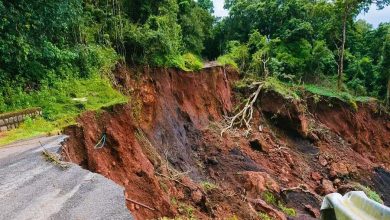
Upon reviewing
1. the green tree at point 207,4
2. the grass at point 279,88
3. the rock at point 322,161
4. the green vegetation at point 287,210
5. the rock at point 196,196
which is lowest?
the green vegetation at point 287,210

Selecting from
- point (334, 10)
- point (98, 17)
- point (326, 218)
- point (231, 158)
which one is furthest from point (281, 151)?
point (326, 218)

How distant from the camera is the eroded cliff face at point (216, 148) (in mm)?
7617

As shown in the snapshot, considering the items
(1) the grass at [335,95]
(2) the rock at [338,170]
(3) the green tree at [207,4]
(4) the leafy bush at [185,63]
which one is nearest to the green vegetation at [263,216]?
(4) the leafy bush at [185,63]

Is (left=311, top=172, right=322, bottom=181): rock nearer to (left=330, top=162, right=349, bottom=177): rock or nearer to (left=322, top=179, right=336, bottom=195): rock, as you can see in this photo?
(left=322, top=179, right=336, bottom=195): rock

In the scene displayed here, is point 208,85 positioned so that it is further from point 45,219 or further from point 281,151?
point 45,219

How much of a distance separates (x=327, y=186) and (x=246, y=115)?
5.20 meters

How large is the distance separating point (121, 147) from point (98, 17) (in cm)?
582

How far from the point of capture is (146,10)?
13.9 m

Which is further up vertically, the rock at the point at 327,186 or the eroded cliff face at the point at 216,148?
the eroded cliff face at the point at 216,148

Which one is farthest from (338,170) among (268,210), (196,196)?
(196,196)

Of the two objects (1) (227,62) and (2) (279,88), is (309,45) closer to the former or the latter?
(2) (279,88)

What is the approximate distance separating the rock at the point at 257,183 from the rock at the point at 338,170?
480cm

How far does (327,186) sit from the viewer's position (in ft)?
46.3

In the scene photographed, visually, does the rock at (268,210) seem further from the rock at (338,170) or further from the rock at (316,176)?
the rock at (338,170)
